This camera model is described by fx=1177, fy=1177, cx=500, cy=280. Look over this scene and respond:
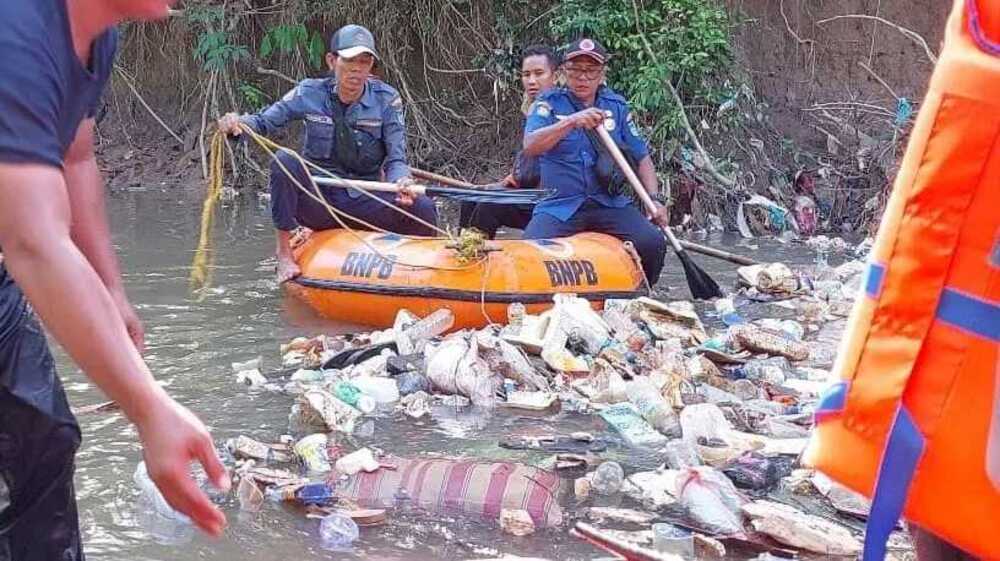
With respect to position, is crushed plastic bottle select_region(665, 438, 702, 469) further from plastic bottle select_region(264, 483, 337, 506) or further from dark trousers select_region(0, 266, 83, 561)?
dark trousers select_region(0, 266, 83, 561)

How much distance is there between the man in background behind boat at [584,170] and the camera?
248 inches

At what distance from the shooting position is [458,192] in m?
6.26

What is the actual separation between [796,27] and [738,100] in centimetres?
198

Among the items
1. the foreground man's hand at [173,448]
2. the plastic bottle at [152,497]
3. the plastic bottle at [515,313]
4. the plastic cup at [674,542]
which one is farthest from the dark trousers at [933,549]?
the plastic bottle at [515,313]

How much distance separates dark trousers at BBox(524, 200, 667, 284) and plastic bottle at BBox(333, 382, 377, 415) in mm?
2337

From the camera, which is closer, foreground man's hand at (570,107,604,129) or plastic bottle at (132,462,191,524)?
plastic bottle at (132,462,191,524)

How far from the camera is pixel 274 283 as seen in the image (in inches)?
280

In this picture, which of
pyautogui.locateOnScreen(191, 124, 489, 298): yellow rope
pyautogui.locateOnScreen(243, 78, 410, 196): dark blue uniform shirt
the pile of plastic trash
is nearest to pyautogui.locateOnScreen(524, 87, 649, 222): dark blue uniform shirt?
pyautogui.locateOnScreen(191, 124, 489, 298): yellow rope

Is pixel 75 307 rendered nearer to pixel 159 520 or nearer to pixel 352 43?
pixel 159 520

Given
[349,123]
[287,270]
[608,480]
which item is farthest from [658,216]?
[608,480]

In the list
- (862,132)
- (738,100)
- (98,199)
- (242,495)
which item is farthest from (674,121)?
(98,199)

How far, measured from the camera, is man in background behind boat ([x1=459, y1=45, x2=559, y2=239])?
22.7 ft

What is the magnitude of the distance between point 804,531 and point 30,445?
193 cm

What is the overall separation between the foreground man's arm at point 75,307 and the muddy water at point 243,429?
173 cm
